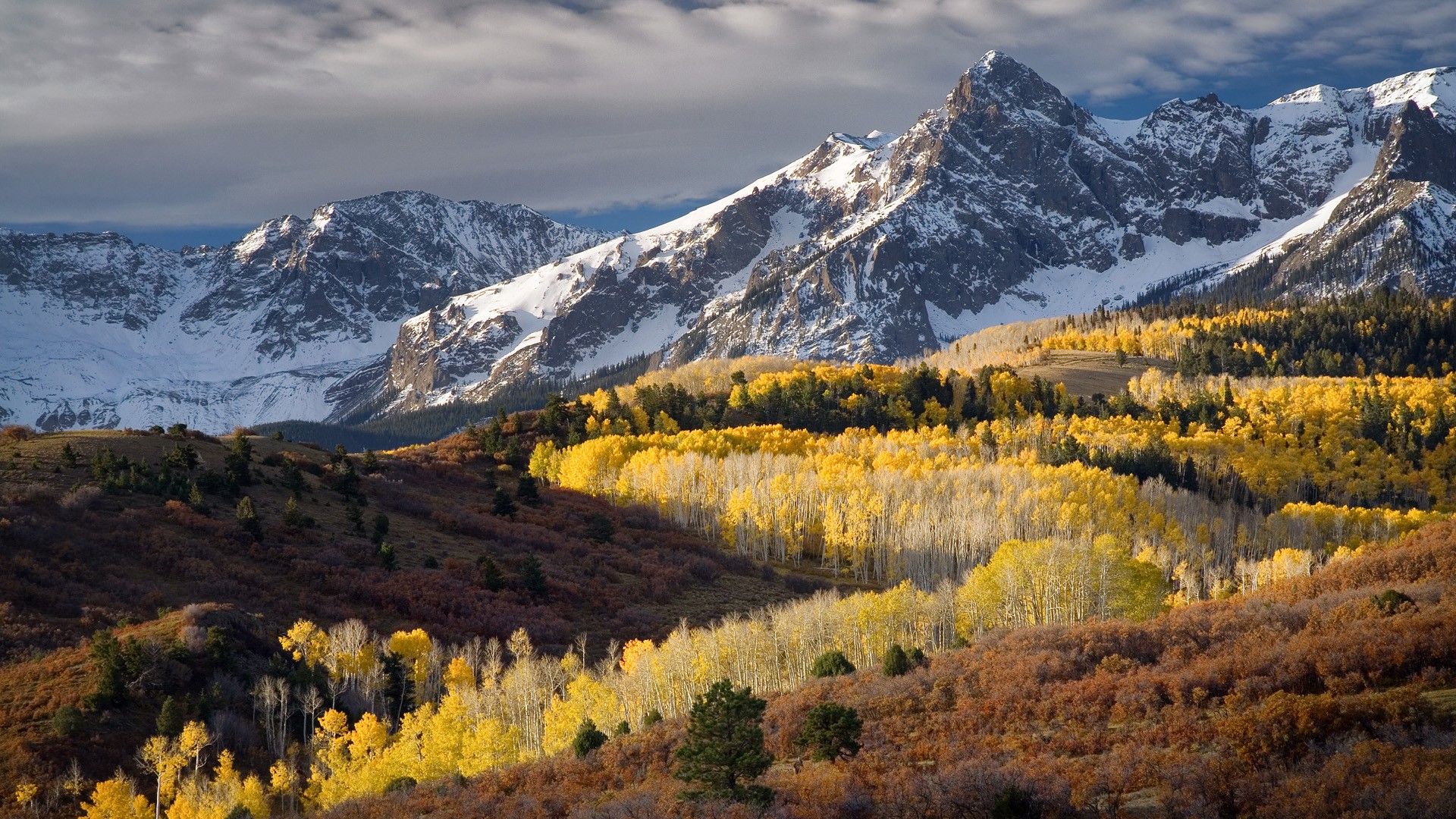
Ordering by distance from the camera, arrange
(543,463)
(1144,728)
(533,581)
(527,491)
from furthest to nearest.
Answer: (543,463) < (527,491) < (533,581) < (1144,728)

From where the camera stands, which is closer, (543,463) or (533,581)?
(533,581)

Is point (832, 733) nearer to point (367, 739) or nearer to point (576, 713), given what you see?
point (576, 713)

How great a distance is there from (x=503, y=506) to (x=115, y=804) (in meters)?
77.2

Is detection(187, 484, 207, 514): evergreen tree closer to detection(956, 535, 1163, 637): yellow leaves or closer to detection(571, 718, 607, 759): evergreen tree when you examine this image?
detection(571, 718, 607, 759): evergreen tree

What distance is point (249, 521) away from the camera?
307 feet

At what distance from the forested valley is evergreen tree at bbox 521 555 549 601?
1.74ft

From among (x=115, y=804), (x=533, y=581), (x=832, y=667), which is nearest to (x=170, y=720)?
(x=115, y=804)

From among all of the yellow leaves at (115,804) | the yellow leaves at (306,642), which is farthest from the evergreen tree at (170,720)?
the yellow leaves at (306,642)

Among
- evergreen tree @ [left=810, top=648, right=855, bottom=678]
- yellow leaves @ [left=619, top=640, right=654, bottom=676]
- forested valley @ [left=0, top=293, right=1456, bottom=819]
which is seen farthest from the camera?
yellow leaves @ [left=619, top=640, right=654, bottom=676]

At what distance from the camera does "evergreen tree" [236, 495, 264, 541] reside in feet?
305

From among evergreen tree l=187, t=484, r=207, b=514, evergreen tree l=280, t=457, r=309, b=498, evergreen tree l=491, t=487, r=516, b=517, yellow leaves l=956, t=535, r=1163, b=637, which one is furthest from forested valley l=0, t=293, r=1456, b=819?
evergreen tree l=491, t=487, r=516, b=517

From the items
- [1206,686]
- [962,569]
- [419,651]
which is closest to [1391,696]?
[1206,686]

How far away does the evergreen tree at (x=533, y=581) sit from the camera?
9969 cm

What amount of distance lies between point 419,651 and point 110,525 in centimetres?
3208
